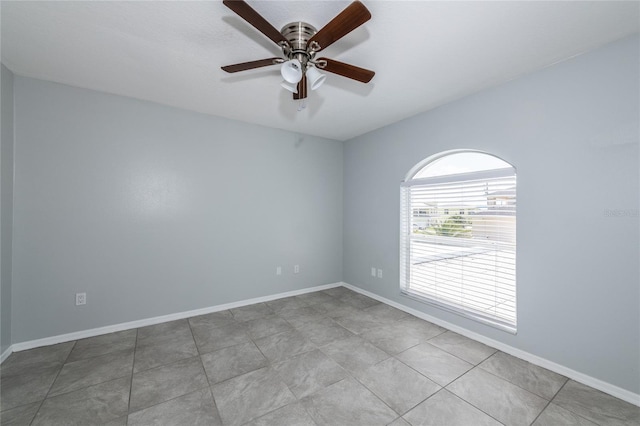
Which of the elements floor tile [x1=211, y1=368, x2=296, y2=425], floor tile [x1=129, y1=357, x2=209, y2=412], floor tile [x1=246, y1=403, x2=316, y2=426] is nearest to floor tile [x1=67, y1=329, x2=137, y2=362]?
floor tile [x1=129, y1=357, x2=209, y2=412]

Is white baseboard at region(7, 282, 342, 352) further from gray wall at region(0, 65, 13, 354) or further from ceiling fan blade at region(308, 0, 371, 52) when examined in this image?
ceiling fan blade at region(308, 0, 371, 52)

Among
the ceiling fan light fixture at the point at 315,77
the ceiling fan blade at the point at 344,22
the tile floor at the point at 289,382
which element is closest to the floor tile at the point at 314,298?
the tile floor at the point at 289,382

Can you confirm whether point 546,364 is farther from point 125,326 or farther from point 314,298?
point 125,326

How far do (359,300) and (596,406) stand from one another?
2.48 m

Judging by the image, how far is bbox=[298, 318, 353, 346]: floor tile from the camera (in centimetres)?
269

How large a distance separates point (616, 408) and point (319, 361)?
2.14 m

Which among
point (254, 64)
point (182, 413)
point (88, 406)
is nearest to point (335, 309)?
point (182, 413)

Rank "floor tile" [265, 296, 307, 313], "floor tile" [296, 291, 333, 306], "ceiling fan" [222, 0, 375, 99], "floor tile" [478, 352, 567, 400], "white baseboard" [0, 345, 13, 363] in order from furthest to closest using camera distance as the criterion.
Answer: "floor tile" [296, 291, 333, 306], "floor tile" [265, 296, 307, 313], "white baseboard" [0, 345, 13, 363], "floor tile" [478, 352, 567, 400], "ceiling fan" [222, 0, 375, 99]

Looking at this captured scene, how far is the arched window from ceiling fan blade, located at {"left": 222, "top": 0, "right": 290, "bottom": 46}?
7.84 feet

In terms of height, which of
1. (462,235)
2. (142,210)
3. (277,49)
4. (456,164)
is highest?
(277,49)

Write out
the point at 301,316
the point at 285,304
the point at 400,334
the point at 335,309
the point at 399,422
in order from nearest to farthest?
the point at 399,422 < the point at 400,334 < the point at 301,316 < the point at 335,309 < the point at 285,304

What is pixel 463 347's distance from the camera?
2.53m

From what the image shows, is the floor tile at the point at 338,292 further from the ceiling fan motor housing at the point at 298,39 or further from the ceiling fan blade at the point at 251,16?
the ceiling fan blade at the point at 251,16

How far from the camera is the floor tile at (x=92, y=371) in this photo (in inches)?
77.3
